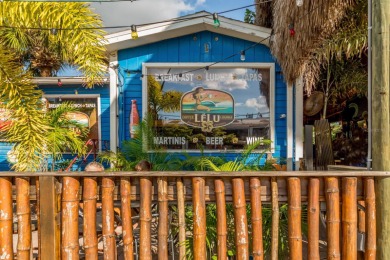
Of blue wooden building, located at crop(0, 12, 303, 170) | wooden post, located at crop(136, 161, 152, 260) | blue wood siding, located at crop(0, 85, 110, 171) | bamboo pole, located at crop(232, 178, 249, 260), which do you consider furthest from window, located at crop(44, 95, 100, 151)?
bamboo pole, located at crop(232, 178, 249, 260)

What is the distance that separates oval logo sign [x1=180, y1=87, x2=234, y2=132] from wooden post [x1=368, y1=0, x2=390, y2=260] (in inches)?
141

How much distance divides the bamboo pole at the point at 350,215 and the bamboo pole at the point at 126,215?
1561 mm

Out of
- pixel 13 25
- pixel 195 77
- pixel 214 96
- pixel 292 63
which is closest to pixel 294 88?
pixel 292 63

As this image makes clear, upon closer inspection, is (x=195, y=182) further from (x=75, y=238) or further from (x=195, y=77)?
(x=195, y=77)

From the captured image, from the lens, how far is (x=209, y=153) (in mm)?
5527

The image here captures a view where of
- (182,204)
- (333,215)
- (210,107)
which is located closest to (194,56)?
(210,107)

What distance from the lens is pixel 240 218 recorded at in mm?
2098

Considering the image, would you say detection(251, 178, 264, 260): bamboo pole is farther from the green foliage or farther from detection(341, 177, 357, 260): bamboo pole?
the green foliage

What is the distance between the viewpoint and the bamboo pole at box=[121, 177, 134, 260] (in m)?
2.08

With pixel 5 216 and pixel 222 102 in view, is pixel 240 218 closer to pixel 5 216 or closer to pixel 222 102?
pixel 5 216

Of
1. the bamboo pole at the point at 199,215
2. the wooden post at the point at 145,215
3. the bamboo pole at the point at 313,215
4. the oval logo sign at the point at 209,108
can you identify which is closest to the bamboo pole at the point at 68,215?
the wooden post at the point at 145,215

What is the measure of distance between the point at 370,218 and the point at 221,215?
1.06 metres

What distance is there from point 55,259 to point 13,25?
2.97 metres

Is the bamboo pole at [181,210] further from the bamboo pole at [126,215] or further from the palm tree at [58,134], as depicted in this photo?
the palm tree at [58,134]
